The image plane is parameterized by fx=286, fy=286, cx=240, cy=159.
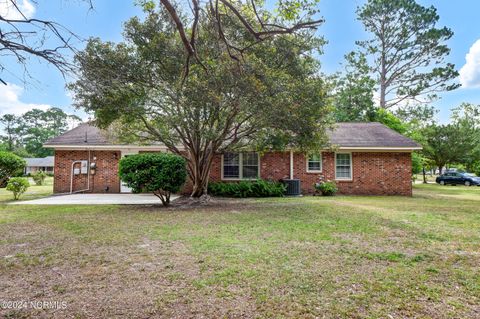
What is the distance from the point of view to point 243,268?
3.62 m

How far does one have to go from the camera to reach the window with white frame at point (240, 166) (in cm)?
1443

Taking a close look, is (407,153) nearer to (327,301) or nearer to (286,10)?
(286,10)

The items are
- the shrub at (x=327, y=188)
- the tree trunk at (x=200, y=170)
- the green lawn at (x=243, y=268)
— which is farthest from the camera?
the shrub at (x=327, y=188)

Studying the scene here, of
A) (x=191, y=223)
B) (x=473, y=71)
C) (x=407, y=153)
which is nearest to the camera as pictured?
(x=191, y=223)

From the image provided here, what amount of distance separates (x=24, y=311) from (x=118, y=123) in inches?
356

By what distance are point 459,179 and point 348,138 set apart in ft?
57.1

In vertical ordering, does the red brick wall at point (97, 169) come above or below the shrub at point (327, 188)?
above

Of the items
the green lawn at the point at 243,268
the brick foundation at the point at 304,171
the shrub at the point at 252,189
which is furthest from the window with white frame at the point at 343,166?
the green lawn at the point at 243,268

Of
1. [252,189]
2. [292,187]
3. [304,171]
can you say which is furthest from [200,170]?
[304,171]

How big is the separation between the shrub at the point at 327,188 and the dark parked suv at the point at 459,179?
1840 cm

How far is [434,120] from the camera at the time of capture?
29.0 meters

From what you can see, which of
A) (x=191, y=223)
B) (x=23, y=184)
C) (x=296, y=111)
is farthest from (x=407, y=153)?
(x=23, y=184)

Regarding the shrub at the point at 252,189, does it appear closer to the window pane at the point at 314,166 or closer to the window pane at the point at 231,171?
the window pane at the point at 231,171

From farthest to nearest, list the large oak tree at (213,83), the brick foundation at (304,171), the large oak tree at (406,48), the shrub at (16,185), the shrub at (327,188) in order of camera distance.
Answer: the large oak tree at (406,48), the brick foundation at (304,171), the shrub at (327,188), the shrub at (16,185), the large oak tree at (213,83)
